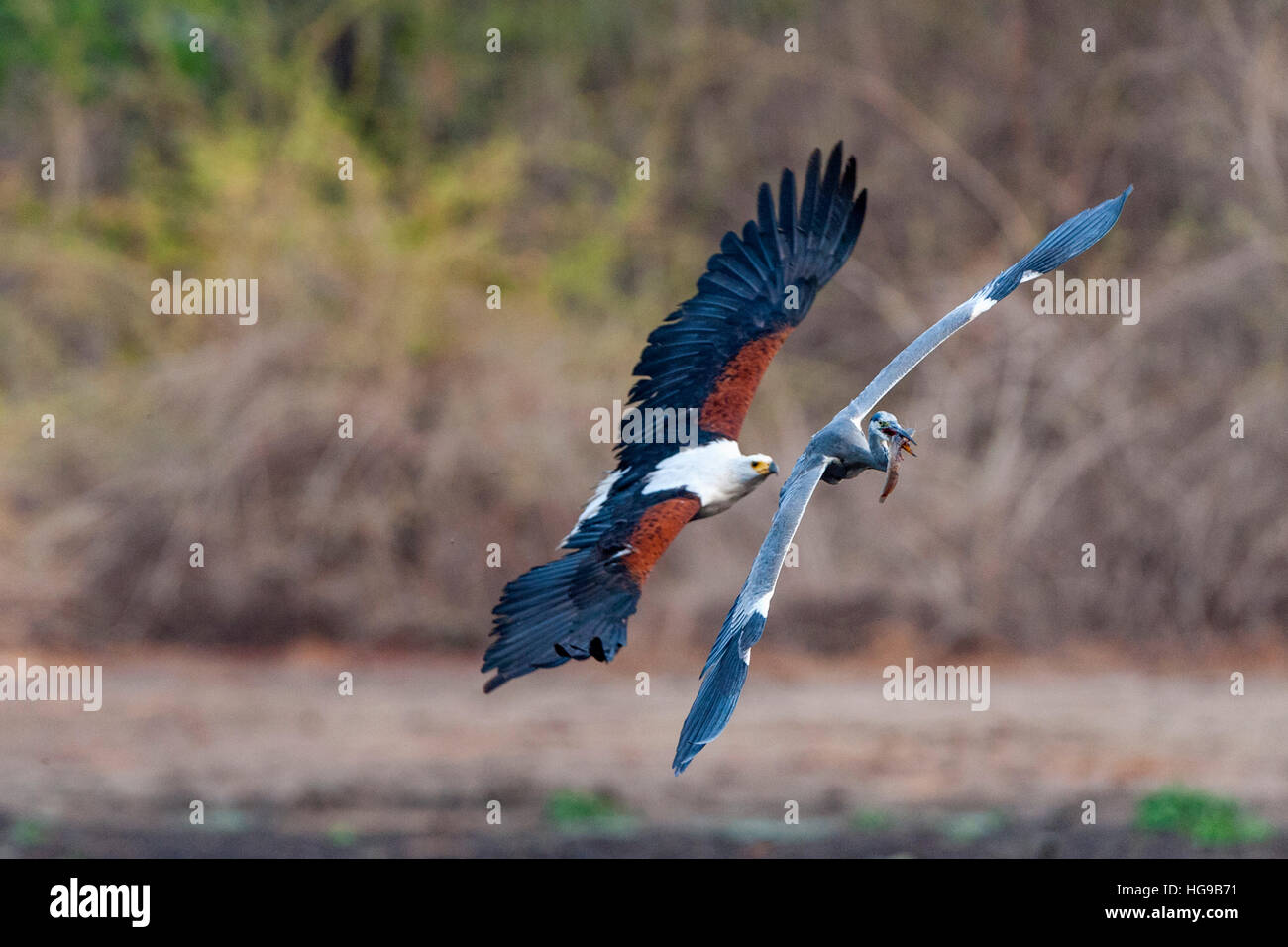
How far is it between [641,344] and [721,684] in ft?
48.0

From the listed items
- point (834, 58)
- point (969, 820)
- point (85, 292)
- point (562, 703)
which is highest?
point (834, 58)

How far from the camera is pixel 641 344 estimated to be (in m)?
21.2

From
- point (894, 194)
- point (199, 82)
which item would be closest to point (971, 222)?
point (894, 194)

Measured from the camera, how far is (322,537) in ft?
63.2

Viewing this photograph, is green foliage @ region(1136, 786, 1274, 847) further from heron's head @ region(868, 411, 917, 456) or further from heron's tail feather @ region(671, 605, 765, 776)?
heron's tail feather @ region(671, 605, 765, 776)

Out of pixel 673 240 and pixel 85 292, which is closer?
pixel 85 292

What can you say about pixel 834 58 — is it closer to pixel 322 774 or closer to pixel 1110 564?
pixel 1110 564

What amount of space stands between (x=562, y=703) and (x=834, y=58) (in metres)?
9.16

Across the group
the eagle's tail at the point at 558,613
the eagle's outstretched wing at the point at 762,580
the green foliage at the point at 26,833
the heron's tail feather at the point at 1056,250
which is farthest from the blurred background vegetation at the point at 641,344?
the eagle's tail at the point at 558,613

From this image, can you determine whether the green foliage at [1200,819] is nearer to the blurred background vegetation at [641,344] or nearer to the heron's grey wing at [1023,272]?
the blurred background vegetation at [641,344]

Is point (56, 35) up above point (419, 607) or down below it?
above

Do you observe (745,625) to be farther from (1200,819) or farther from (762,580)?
(1200,819)

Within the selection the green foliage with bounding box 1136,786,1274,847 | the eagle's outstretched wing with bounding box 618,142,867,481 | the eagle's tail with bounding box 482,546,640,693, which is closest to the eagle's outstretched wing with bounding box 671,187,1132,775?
the eagle's tail with bounding box 482,546,640,693

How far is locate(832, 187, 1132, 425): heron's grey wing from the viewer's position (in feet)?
25.2
